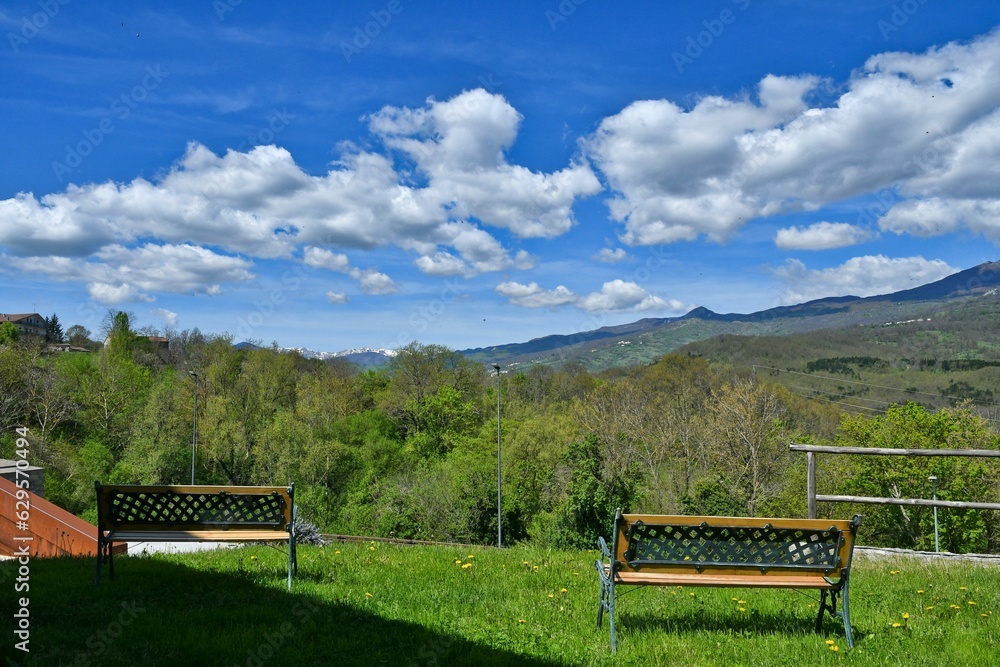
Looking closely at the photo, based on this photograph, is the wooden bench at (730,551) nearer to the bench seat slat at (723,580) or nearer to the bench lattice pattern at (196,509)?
the bench seat slat at (723,580)

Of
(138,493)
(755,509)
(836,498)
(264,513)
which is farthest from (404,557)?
(755,509)

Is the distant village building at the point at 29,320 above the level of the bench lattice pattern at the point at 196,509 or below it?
above

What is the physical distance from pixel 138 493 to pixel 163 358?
76.5m

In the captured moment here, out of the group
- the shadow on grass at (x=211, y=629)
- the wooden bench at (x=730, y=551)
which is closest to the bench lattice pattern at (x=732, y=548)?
the wooden bench at (x=730, y=551)

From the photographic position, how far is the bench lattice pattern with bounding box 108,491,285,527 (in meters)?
6.07

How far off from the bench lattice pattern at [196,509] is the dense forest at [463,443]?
14.5m

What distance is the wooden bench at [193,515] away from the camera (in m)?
5.95

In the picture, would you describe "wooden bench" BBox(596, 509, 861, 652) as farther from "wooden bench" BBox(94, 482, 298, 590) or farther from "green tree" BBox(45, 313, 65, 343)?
"green tree" BBox(45, 313, 65, 343)

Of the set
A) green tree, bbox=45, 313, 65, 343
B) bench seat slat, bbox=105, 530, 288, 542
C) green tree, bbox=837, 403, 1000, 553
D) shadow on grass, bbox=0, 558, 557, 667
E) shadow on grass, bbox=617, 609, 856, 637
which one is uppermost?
green tree, bbox=45, 313, 65, 343

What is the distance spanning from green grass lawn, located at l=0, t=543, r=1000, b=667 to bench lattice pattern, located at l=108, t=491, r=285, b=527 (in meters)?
0.52

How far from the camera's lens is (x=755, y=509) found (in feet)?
93.2

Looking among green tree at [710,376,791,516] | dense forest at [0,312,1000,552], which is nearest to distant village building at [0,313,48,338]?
dense forest at [0,312,1000,552]

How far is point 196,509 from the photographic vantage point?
6.22 m

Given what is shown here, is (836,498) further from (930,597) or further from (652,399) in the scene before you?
(652,399)
